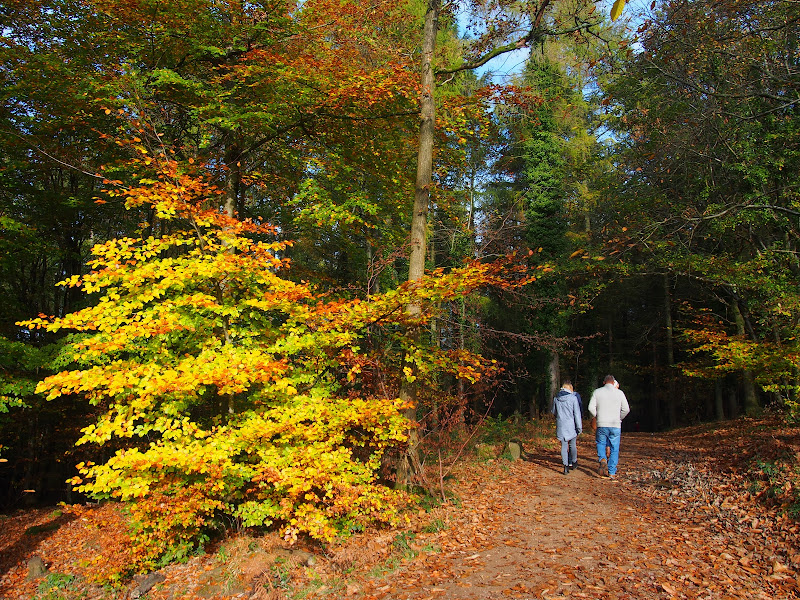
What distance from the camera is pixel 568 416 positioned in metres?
8.74

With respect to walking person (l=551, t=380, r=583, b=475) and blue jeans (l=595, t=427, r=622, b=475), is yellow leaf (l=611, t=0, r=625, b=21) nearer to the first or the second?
blue jeans (l=595, t=427, r=622, b=475)

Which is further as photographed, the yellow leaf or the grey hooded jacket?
the grey hooded jacket

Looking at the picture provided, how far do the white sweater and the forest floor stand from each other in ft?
3.26

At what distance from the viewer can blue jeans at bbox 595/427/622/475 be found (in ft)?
26.7

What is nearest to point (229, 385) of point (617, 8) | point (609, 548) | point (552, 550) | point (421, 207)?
point (421, 207)

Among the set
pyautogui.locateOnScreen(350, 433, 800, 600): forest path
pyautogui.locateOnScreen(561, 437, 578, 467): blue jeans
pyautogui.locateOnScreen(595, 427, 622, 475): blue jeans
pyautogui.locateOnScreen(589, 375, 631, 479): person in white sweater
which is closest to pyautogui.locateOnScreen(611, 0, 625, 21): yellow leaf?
pyautogui.locateOnScreen(350, 433, 800, 600): forest path

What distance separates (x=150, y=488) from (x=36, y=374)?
16.8 feet

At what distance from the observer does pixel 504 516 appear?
679cm

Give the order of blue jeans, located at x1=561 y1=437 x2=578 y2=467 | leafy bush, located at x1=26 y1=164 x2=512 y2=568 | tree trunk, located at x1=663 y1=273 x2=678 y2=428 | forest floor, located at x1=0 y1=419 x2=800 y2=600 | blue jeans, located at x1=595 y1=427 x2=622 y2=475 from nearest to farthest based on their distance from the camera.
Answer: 1. forest floor, located at x1=0 y1=419 x2=800 y2=600
2. leafy bush, located at x1=26 y1=164 x2=512 y2=568
3. blue jeans, located at x1=595 y1=427 x2=622 y2=475
4. blue jeans, located at x1=561 y1=437 x2=578 y2=467
5. tree trunk, located at x1=663 y1=273 x2=678 y2=428

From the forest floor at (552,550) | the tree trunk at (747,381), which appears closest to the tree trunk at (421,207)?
the forest floor at (552,550)

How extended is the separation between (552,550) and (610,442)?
3427 millimetres

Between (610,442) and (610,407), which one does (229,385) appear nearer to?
(610,407)

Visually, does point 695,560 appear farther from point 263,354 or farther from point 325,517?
point 263,354

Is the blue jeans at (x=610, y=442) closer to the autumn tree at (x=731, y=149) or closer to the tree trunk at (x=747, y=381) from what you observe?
the autumn tree at (x=731, y=149)
